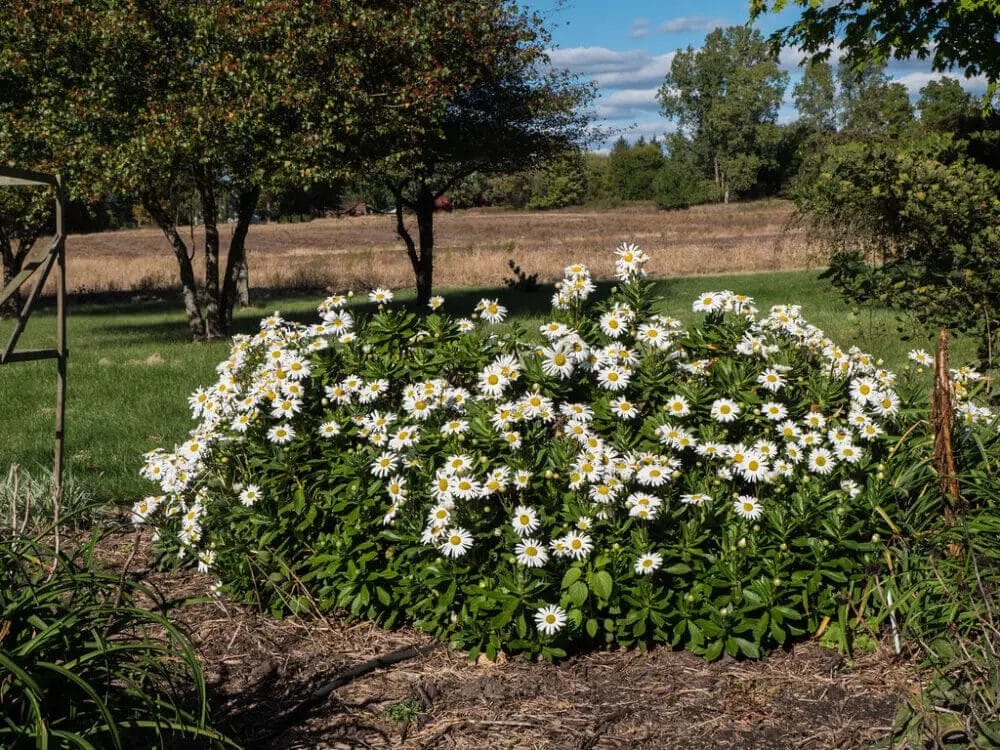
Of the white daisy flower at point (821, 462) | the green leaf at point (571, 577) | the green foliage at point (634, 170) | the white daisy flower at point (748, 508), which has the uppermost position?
the green foliage at point (634, 170)

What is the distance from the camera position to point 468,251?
33.4m

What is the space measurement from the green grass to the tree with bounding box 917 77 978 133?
3.00 meters

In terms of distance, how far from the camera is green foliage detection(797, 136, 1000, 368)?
5.39m

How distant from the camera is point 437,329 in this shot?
4109 mm

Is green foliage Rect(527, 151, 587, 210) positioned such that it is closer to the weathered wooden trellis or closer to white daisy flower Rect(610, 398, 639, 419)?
white daisy flower Rect(610, 398, 639, 419)

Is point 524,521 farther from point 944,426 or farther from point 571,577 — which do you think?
point 944,426

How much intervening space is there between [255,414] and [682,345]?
1.69 meters

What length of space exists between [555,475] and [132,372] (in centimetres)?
852

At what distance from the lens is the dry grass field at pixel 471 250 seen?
87.4 ft

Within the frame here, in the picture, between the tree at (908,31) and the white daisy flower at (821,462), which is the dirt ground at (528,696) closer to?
the white daisy flower at (821,462)

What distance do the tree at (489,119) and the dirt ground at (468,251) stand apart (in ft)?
14.8

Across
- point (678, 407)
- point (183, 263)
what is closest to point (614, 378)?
point (678, 407)

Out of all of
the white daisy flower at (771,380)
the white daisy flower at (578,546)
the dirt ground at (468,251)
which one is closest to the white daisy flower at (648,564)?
the white daisy flower at (578,546)

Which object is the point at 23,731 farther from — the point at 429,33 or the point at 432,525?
the point at 429,33
